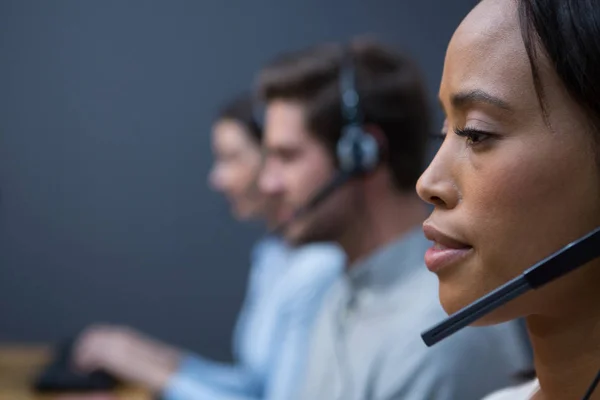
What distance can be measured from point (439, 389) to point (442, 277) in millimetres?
492

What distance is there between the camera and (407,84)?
1.49 m

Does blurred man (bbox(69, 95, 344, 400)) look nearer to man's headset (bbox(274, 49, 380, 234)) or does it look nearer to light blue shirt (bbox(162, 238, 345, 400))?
light blue shirt (bbox(162, 238, 345, 400))

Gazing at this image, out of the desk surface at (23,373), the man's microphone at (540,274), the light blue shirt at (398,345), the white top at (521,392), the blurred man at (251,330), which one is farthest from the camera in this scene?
the desk surface at (23,373)

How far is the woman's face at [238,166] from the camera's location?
98.0 inches

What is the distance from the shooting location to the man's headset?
1.42 metres

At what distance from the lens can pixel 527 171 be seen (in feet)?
1.85

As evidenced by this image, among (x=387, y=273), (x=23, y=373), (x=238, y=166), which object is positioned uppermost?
(x=238, y=166)

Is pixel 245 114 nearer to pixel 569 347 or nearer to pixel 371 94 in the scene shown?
pixel 371 94

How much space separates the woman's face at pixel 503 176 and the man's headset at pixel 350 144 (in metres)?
0.80

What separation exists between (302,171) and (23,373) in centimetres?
106

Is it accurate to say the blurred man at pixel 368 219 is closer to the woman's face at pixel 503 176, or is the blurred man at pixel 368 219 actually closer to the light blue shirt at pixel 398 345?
the light blue shirt at pixel 398 345

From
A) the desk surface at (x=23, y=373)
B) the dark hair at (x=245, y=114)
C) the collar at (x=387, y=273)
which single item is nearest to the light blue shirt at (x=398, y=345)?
the collar at (x=387, y=273)

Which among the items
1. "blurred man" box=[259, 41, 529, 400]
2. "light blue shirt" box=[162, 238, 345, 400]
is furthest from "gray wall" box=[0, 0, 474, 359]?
"blurred man" box=[259, 41, 529, 400]

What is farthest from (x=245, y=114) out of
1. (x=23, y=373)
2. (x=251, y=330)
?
(x=23, y=373)
